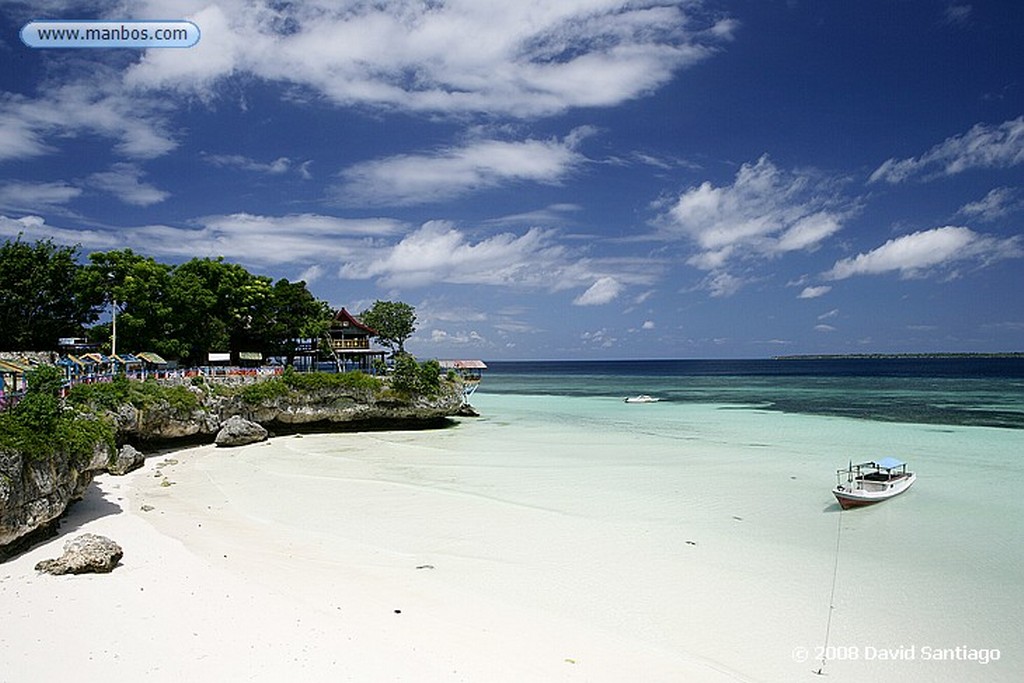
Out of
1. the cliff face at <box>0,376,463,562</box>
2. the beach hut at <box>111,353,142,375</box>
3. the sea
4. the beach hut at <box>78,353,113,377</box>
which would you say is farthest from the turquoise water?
the beach hut at <box>78,353,113,377</box>

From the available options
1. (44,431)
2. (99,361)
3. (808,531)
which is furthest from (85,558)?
(99,361)

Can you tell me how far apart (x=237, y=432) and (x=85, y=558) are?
1638 centimetres

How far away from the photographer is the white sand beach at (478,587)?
8.22 meters

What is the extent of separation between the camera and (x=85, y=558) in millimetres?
10500

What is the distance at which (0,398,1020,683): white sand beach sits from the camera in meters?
8.22

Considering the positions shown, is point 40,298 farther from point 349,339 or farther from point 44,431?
point 44,431

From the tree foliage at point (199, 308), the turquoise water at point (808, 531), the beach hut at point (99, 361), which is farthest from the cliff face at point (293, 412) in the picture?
the tree foliage at point (199, 308)

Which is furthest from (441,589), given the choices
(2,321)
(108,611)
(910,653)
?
(2,321)

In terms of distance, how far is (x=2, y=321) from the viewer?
3241cm

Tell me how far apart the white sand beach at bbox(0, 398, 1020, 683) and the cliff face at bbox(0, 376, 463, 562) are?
75 centimetres

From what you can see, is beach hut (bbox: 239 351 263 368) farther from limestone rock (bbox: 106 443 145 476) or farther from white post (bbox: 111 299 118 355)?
limestone rock (bbox: 106 443 145 476)

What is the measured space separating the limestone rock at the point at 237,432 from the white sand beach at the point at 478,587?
6.09 m

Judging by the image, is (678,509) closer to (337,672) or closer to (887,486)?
(887,486)

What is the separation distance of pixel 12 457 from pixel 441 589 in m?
8.05
